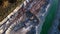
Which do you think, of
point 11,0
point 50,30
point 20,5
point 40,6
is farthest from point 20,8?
point 50,30

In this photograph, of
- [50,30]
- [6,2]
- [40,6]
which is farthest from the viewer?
[50,30]

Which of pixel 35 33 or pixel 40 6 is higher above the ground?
pixel 40 6

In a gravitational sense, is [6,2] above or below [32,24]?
above

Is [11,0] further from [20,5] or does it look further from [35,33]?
[35,33]

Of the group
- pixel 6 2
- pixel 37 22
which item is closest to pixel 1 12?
pixel 6 2

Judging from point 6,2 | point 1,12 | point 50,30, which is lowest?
point 1,12

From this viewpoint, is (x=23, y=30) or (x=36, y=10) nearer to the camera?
(x=23, y=30)

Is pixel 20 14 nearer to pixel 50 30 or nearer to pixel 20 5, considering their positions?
pixel 20 5

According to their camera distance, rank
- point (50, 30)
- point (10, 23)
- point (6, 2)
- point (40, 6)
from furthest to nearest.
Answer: point (50, 30) < point (40, 6) < point (6, 2) < point (10, 23)

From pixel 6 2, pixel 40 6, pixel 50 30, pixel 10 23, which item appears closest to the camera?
pixel 10 23
